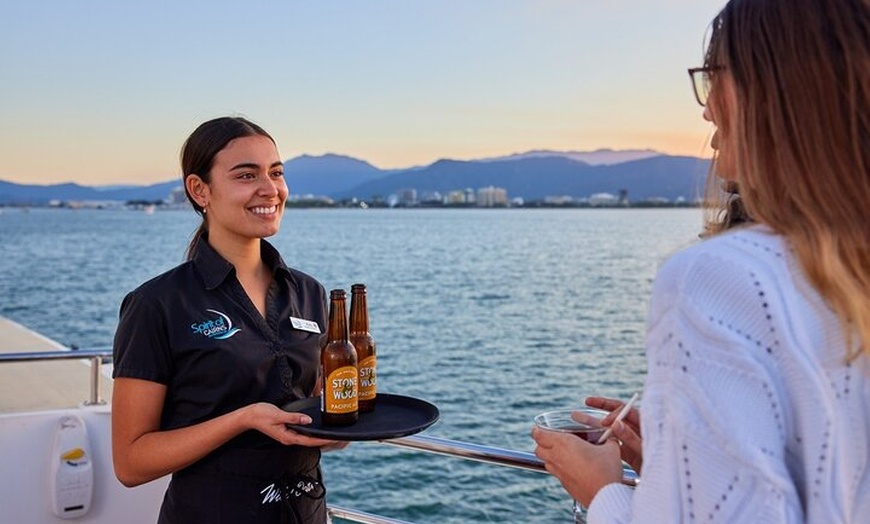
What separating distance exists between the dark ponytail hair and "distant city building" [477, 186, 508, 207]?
403 ft

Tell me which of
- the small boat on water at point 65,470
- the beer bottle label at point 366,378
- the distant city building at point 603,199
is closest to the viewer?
the beer bottle label at point 366,378

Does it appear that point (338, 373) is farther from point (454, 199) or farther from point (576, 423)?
point (454, 199)

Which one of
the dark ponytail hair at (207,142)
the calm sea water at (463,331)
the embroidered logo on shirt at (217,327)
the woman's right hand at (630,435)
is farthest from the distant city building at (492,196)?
the woman's right hand at (630,435)

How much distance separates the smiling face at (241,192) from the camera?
2.38 metres

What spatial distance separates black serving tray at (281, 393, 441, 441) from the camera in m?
2.04

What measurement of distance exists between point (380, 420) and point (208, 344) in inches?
19.7

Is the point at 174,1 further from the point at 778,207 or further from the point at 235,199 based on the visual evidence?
the point at 778,207

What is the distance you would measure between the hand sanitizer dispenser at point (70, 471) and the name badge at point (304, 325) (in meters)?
1.72

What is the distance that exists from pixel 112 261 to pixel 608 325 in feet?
128

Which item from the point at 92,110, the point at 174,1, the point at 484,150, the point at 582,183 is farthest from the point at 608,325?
the point at 582,183

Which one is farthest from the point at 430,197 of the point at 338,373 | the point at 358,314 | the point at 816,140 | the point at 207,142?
the point at 816,140

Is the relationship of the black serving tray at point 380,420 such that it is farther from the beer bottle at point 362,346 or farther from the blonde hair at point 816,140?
the blonde hair at point 816,140

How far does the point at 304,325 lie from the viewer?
8.00 feet

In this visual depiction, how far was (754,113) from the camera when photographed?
45.7 inches
